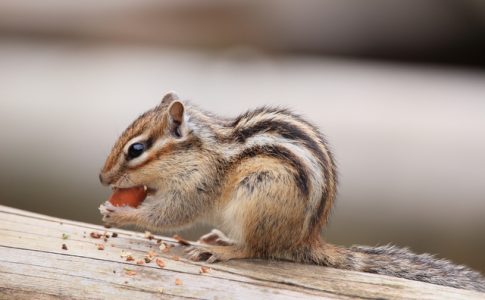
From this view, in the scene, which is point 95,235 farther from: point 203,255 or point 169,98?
point 169,98

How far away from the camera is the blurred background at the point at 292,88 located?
22.5 ft

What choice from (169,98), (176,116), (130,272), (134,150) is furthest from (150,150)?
(130,272)

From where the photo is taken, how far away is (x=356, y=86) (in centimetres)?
855

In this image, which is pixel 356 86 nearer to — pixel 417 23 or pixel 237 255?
pixel 417 23

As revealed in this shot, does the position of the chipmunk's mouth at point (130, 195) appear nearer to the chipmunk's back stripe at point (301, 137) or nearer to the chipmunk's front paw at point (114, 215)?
the chipmunk's front paw at point (114, 215)

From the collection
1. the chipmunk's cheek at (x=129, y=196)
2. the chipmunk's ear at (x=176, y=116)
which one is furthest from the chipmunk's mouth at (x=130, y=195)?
the chipmunk's ear at (x=176, y=116)

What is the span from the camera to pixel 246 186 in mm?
3602

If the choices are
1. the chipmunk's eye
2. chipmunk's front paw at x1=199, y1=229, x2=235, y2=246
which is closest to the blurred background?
chipmunk's front paw at x1=199, y1=229, x2=235, y2=246

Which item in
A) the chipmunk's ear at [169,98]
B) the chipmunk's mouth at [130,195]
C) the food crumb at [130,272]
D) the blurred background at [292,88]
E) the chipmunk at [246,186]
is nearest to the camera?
the food crumb at [130,272]

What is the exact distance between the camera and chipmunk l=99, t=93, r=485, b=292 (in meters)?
3.54

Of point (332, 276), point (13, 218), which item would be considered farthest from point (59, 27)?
point (332, 276)

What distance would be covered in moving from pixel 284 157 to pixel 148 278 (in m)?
0.79

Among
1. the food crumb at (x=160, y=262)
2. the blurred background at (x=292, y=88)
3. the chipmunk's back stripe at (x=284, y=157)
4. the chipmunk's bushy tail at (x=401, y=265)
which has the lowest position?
the food crumb at (x=160, y=262)

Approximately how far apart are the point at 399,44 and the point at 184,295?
7.89 meters
